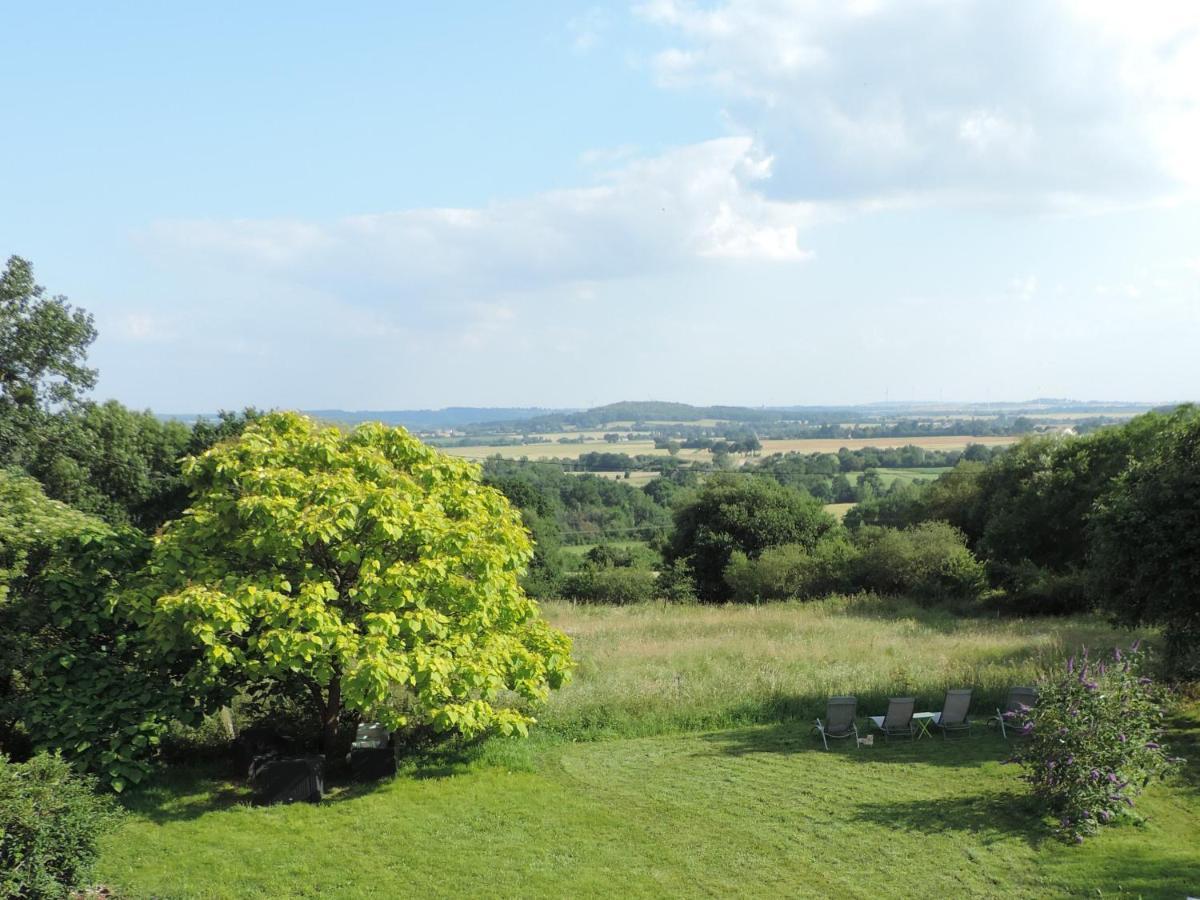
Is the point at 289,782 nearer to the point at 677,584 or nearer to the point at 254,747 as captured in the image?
the point at 254,747

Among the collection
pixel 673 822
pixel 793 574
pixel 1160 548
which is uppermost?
pixel 1160 548

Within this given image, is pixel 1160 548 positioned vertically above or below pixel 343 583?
above

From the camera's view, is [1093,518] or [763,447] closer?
[1093,518]

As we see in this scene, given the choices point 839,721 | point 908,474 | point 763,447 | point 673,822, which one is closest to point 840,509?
point 908,474

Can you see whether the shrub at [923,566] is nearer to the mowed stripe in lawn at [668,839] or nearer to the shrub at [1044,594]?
the shrub at [1044,594]

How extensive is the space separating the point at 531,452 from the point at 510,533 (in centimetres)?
13411

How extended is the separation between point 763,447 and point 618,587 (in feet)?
363

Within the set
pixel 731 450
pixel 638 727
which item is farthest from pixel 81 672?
pixel 731 450

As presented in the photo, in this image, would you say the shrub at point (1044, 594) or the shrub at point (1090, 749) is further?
the shrub at point (1044, 594)

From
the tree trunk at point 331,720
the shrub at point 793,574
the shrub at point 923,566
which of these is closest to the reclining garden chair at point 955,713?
the tree trunk at point 331,720

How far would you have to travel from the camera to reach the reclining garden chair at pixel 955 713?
12.8 m

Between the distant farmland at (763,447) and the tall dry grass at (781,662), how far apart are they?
101 metres

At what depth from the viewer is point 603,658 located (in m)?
18.8

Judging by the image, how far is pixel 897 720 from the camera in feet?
42.3
